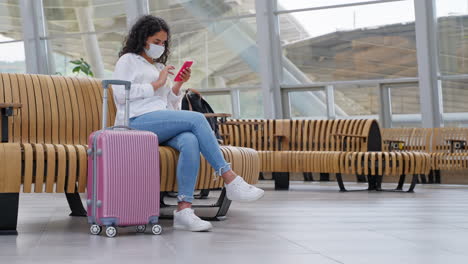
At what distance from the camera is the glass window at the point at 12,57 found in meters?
14.2

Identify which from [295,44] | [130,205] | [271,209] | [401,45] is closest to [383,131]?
[401,45]

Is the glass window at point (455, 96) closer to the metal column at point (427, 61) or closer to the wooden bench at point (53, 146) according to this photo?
the metal column at point (427, 61)

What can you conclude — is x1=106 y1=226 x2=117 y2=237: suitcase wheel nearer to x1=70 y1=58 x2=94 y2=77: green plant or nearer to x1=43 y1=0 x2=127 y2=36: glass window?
x1=70 y1=58 x2=94 y2=77: green plant

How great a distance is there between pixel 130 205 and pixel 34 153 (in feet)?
1.66

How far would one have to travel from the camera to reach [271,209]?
517 cm

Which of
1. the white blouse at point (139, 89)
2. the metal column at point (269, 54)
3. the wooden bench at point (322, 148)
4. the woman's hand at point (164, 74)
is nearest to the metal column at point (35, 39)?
the metal column at point (269, 54)

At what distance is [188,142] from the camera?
377 centimetres

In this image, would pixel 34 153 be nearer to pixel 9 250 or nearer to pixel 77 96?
pixel 9 250

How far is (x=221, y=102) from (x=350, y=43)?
2411 mm

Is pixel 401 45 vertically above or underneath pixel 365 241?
above

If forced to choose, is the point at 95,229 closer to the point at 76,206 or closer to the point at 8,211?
the point at 8,211

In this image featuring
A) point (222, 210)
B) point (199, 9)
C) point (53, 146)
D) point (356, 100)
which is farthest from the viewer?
point (199, 9)

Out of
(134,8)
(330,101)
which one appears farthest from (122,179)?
(134,8)

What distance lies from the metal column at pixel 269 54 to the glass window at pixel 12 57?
5.06m
